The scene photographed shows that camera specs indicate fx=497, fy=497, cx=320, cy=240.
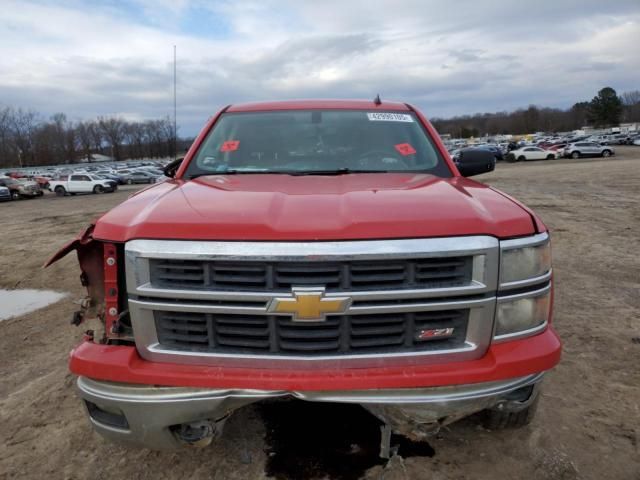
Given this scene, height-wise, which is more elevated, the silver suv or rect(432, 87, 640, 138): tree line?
rect(432, 87, 640, 138): tree line

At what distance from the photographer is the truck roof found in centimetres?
397

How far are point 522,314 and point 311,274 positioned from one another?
3.22ft

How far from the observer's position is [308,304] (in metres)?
2.00

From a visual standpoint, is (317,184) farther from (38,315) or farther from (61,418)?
(38,315)

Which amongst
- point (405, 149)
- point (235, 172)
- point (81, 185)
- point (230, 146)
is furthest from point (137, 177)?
point (405, 149)

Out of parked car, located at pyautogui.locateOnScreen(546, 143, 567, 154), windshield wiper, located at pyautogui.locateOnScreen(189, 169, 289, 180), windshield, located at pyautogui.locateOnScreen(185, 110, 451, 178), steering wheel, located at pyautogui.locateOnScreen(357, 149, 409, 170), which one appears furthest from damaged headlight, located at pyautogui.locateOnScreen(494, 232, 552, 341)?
parked car, located at pyautogui.locateOnScreen(546, 143, 567, 154)

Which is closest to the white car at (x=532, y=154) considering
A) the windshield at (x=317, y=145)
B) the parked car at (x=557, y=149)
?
the parked car at (x=557, y=149)

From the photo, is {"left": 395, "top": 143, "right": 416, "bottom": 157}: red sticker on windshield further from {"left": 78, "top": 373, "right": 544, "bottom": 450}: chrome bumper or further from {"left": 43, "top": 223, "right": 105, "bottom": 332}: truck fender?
{"left": 43, "top": 223, "right": 105, "bottom": 332}: truck fender

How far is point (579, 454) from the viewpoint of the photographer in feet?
8.94

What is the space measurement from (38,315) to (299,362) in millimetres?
4662

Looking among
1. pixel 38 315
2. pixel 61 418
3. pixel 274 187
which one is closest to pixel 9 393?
pixel 61 418

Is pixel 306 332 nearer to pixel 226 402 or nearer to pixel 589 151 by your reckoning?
pixel 226 402

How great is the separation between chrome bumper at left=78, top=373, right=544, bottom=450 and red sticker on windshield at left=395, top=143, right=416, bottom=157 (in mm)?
1818

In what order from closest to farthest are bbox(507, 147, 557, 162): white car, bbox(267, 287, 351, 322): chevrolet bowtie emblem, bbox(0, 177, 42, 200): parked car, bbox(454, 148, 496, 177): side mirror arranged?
bbox(267, 287, 351, 322): chevrolet bowtie emblem, bbox(454, 148, 496, 177): side mirror, bbox(0, 177, 42, 200): parked car, bbox(507, 147, 557, 162): white car
